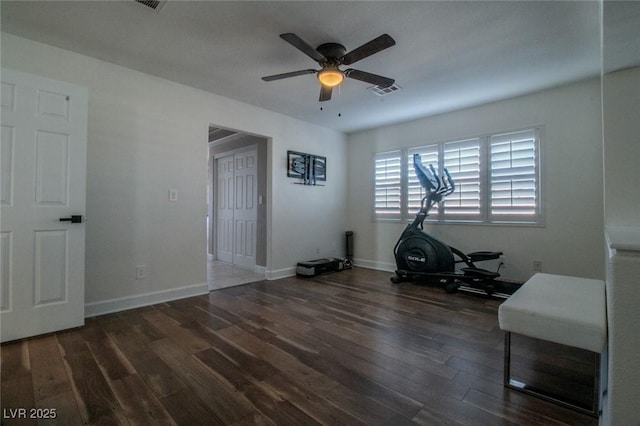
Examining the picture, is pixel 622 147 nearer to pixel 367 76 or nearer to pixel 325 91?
pixel 367 76

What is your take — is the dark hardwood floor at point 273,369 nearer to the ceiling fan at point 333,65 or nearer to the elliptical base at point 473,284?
the elliptical base at point 473,284

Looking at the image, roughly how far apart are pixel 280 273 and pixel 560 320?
354cm

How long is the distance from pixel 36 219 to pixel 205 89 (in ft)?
7.30

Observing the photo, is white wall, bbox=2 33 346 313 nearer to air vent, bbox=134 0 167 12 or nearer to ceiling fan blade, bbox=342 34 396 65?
air vent, bbox=134 0 167 12

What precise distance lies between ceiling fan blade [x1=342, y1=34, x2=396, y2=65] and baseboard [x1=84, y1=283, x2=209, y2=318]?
307cm

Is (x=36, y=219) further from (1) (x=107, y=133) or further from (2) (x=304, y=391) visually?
(2) (x=304, y=391)

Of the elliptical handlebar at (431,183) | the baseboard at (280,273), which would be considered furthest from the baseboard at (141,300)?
the elliptical handlebar at (431,183)

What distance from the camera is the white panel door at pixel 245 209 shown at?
5.06 meters

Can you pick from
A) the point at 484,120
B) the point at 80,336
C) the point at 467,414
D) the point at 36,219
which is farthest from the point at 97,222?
the point at 484,120

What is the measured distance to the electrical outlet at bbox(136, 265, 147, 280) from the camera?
308 cm

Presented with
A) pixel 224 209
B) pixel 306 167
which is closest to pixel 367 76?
pixel 306 167

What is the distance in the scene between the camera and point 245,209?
526 cm

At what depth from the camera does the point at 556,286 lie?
203 centimetres

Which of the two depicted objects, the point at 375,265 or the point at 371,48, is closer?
the point at 371,48
